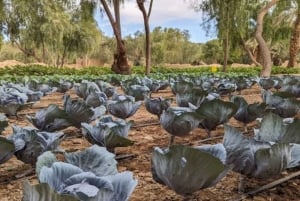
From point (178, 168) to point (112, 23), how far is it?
14.9m

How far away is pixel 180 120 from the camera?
91.1 inches

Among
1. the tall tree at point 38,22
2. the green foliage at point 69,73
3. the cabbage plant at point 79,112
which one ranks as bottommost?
the green foliage at point 69,73

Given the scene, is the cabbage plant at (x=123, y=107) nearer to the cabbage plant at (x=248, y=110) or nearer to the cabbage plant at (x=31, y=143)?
the cabbage plant at (x=248, y=110)

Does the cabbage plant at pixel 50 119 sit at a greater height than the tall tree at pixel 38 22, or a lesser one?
lesser

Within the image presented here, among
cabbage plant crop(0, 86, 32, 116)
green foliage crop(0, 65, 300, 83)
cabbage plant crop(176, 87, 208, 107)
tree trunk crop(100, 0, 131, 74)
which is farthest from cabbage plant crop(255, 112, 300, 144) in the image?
tree trunk crop(100, 0, 131, 74)

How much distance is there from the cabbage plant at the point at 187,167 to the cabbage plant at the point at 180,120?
0.88 meters

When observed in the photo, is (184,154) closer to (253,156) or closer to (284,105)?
(253,156)

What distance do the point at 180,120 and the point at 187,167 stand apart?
995mm

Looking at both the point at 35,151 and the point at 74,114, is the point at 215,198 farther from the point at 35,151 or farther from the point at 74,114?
the point at 74,114

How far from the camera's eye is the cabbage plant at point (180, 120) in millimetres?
2283

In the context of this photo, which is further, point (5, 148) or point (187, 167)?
point (5, 148)

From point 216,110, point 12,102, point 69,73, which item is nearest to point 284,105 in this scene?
point 216,110

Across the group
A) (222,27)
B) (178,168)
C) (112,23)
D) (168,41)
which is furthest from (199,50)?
(178,168)

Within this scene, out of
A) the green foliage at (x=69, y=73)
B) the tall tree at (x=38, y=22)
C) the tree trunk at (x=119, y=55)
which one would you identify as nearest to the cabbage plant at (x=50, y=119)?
the green foliage at (x=69, y=73)
